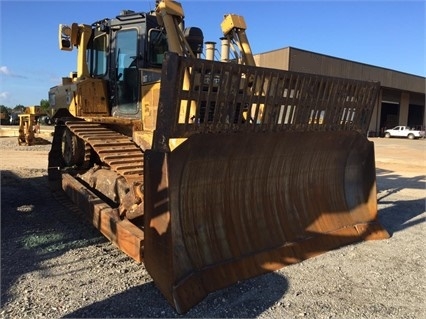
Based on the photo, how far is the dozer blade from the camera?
11.9 feet

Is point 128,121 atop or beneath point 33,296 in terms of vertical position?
atop

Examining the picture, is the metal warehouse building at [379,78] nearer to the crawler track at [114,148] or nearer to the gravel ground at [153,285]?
the crawler track at [114,148]

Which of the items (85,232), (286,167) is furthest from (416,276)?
(85,232)

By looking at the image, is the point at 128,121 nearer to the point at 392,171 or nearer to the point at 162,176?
the point at 162,176

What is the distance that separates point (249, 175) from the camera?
4.43m

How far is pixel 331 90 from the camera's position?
15.7 feet

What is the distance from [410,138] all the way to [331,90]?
140 ft

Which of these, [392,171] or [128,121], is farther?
[392,171]

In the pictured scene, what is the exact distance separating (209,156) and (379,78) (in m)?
40.0

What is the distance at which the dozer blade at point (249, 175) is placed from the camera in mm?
3613

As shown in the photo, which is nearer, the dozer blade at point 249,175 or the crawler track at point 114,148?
the dozer blade at point 249,175

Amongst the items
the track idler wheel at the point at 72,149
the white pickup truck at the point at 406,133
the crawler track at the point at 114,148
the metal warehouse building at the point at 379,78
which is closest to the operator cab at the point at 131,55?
the crawler track at the point at 114,148

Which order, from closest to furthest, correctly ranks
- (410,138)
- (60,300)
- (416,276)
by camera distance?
(60,300) → (416,276) → (410,138)

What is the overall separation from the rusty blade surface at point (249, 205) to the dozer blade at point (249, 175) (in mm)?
11
